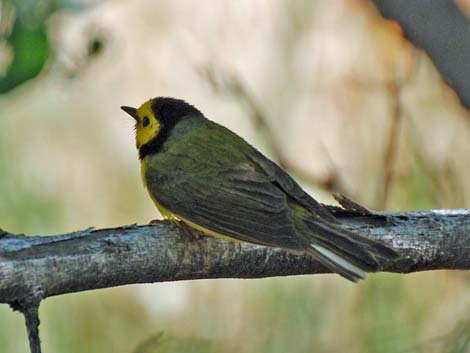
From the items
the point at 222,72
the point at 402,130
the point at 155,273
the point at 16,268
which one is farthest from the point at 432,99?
the point at 16,268

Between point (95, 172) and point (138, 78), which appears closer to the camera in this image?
point (95, 172)

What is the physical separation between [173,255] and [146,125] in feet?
4.02

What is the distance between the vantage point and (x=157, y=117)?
3748mm

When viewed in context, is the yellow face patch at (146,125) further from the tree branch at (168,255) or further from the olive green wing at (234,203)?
the tree branch at (168,255)

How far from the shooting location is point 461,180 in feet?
13.6

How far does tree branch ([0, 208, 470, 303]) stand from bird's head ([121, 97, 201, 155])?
0.92m

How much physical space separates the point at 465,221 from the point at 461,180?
1.25 m

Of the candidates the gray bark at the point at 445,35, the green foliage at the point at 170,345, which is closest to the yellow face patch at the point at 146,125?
the green foliage at the point at 170,345

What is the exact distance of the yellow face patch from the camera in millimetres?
3712

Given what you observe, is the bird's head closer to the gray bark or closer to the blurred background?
the blurred background

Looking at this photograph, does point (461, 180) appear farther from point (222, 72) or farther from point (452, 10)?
point (452, 10)

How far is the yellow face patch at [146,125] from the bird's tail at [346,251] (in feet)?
3.45

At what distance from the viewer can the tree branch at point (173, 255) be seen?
230cm

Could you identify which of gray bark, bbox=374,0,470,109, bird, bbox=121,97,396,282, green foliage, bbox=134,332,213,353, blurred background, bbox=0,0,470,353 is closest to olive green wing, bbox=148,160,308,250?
bird, bbox=121,97,396,282
